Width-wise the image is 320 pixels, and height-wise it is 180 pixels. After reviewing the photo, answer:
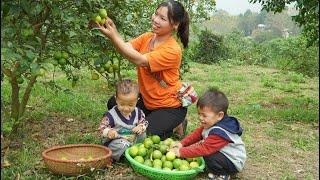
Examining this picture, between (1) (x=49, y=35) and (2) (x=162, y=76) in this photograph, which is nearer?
(1) (x=49, y=35)

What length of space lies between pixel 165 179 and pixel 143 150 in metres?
0.33

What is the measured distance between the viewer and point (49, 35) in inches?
166

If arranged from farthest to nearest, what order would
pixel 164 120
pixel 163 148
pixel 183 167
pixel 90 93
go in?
pixel 90 93, pixel 164 120, pixel 163 148, pixel 183 167

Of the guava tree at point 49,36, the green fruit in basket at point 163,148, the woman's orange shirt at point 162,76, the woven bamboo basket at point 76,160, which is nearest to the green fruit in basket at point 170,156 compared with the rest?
the green fruit in basket at point 163,148

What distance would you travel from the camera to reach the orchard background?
347 cm

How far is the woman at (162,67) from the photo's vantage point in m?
4.30

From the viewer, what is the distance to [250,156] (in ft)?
15.3

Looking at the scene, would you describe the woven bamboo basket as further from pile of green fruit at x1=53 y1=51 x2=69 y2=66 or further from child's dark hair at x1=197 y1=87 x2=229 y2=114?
child's dark hair at x1=197 y1=87 x2=229 y2=114

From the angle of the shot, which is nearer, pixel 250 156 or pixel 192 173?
pixel 192 173

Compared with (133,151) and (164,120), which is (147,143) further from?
(164,120)

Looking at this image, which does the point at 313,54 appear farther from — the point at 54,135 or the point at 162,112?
the point at 54,135

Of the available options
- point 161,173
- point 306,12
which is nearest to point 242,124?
point 306,12

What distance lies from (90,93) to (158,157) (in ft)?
11.7

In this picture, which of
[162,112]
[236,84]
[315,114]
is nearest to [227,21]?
[236,84]
